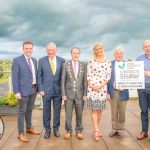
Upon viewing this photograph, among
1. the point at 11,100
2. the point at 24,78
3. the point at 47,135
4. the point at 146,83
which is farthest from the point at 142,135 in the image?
the point at 11,100

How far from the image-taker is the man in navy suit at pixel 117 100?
8.66 m

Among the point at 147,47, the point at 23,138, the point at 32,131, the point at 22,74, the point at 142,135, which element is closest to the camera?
the point at 147,47

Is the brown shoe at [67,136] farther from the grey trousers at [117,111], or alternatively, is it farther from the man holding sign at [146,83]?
the man holding sign at [146,83]

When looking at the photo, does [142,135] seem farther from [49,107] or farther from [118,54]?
[49,107]

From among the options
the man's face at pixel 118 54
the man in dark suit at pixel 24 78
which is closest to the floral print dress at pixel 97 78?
the man's face at pixel 118 54

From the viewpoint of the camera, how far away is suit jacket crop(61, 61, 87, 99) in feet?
28.4

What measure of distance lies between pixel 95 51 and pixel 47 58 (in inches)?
42.3

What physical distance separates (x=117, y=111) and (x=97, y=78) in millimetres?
958

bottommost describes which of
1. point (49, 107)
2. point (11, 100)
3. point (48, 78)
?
point (11, 100)

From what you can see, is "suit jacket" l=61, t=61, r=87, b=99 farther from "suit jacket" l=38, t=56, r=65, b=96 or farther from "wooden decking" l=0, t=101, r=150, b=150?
"wooden decking" l=0, t=101, r=150, b=150

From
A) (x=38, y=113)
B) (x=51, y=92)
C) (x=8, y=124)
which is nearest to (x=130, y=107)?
(x=38, y=113)

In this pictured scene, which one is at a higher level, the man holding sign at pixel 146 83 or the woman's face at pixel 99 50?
the woman's face at pixel 99 50

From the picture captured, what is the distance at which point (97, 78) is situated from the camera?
337 inches

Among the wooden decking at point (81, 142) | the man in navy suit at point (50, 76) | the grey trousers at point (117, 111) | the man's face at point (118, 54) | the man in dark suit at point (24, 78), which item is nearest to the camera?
the wooden decking at point (81, 142)
